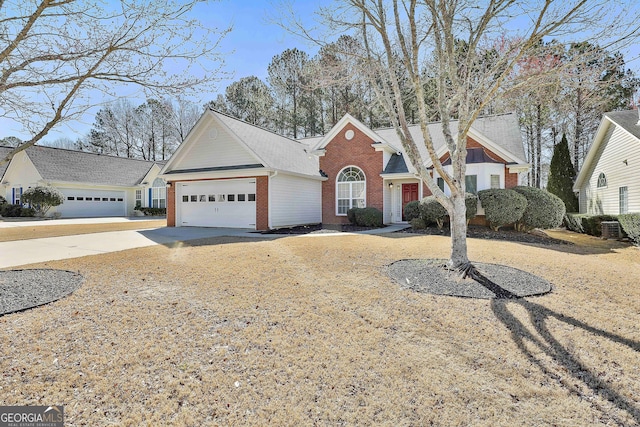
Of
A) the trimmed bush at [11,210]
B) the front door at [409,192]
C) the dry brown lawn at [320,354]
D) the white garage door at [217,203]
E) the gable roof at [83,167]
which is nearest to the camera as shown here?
the dry brown lawn at [320,354]

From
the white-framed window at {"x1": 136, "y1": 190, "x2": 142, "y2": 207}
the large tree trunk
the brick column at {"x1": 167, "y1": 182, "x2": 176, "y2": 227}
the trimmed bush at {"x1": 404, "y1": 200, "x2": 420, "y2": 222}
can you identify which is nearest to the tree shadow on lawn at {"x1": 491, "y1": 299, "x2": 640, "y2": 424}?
the large tree trunk

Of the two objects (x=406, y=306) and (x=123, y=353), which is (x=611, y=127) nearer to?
(x=406, y=306)

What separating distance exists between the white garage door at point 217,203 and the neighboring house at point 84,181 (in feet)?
36.2

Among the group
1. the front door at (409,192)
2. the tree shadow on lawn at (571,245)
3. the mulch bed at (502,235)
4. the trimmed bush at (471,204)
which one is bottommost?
the tree shadow on lawn at (571,245)

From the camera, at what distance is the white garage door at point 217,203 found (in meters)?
15.4

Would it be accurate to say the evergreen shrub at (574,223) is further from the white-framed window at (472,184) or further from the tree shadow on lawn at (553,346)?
the tree shadow on lawn at (553,346)

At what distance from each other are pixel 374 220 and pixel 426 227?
263 cm

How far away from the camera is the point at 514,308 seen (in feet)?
15.0

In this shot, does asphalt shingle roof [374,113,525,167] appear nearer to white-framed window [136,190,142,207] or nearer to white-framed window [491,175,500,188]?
white-framed window [491,175,500,188]

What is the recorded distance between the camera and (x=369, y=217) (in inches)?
619

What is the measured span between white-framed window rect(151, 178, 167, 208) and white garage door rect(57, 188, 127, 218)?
2.94 metres

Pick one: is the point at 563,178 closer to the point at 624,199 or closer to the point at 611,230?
the point at 624,199

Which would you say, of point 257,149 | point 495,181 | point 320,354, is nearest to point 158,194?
point 257,149

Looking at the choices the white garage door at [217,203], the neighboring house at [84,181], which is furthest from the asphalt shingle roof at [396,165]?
the neighboring house at [84,181]
